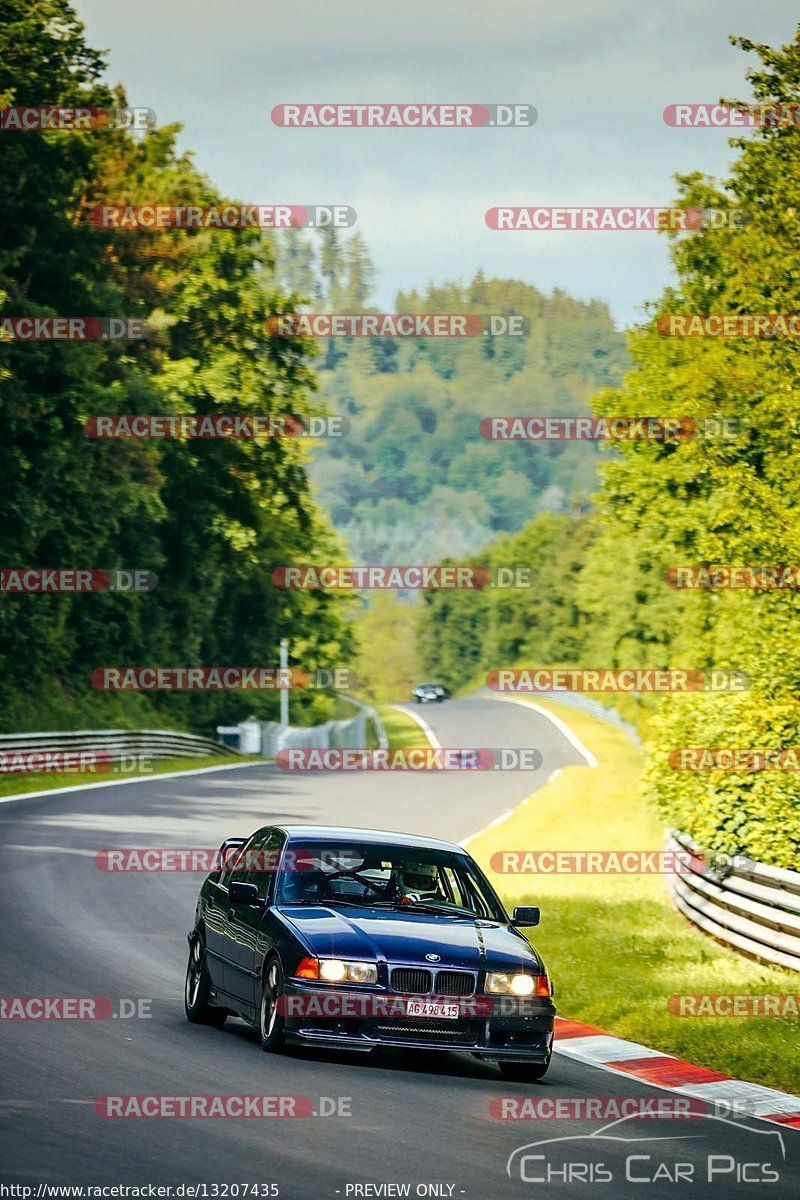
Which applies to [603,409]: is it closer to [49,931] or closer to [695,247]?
[695,247]

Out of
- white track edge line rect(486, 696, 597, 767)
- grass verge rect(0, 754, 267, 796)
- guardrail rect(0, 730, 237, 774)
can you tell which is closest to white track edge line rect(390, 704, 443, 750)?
white track edge line rect(486, 696, 597, 767)

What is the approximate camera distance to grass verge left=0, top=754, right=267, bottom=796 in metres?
38.7

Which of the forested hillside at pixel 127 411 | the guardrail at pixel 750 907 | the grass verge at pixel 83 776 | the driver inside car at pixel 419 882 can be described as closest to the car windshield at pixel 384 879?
the driver inside car at pixel 419 882

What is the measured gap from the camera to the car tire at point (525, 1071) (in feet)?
36.2

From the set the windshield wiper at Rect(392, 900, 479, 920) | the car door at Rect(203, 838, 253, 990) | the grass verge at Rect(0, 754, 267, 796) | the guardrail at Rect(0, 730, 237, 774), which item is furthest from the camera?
the guardrail at Rect(0, 730, 237, 774)

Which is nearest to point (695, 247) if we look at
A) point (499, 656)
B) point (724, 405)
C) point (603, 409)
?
point (603, 409)

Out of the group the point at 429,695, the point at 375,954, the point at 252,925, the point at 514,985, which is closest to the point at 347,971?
the point at 375,954

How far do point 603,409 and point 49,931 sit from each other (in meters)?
32.4

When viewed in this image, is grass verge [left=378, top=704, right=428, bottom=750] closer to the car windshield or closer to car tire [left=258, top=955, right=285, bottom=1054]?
the car windshield

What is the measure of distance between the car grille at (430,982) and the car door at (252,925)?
3.26ft

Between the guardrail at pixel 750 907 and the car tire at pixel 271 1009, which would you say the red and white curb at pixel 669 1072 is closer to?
the car tire at pixel 271 1009

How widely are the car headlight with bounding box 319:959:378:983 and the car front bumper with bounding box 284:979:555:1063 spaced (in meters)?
0.07

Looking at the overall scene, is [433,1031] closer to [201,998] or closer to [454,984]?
[454,984]

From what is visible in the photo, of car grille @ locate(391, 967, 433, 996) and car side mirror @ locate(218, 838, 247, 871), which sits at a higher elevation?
car side mirror @ locate(218, 838, 247, 871)
